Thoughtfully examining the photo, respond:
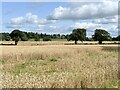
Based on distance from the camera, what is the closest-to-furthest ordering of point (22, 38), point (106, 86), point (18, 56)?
point (106, 86) < point (18, 56) < point (22, 38)

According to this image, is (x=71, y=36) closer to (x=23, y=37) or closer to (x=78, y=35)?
(x=78, y=35)

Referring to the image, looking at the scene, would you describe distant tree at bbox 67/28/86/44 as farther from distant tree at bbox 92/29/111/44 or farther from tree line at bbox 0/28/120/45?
distant tree at bbox 92/29/111/44

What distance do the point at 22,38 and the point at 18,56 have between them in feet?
247

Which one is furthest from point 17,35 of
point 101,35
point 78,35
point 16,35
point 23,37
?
point 101,35

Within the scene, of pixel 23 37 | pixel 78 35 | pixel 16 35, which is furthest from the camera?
pixel 78 35

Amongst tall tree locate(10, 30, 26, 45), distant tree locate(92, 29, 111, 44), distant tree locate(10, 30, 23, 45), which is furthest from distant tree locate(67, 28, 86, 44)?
distant tree locate(10, 30, 23, 45)

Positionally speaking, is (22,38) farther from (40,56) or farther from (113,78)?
(113,78)

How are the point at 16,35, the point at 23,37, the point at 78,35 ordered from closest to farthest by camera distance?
the point at 16,35
the point at 23,37
the point at 78,35

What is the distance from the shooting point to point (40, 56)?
82.6 ft

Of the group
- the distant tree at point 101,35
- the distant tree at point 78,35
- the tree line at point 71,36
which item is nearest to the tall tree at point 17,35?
the tree line at point 71,36

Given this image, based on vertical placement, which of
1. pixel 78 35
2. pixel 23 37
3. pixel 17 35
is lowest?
pixel 23 37

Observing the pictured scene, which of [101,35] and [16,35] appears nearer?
[16,35]

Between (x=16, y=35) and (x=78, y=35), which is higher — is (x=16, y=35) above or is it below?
above

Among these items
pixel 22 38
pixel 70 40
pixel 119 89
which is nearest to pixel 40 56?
pixel 119 89
